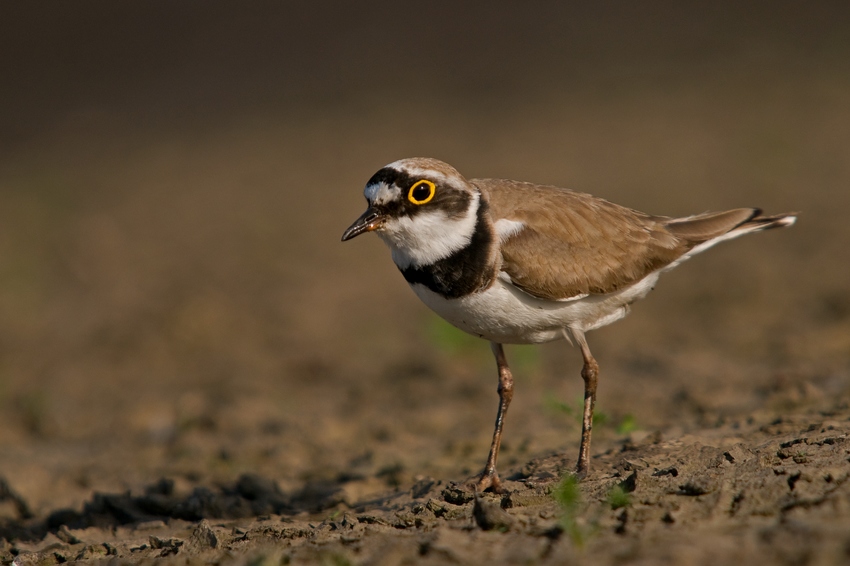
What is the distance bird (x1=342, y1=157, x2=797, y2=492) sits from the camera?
4.96 metres

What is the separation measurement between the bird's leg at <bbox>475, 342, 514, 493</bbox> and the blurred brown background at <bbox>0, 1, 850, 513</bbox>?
597 millimetres

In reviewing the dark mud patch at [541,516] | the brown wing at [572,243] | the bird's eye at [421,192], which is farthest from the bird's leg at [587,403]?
the bird's eye at [421,192]

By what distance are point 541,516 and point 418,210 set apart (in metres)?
1.78

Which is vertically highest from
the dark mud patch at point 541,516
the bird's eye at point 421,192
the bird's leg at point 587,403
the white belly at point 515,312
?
the bird's eye at point 421,192

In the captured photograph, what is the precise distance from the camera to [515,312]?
500cm

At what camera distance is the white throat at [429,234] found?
16.4 ft

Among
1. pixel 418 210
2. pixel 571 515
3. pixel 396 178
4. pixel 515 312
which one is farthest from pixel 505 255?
pixel 571 515

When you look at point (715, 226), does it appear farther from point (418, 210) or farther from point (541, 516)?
point (541, 516)

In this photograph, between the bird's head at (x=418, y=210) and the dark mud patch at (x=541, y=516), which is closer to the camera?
the dark mud patch at (x=541, y=516)

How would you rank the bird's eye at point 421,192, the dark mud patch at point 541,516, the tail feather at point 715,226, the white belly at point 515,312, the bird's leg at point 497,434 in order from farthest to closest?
1. the tail feather at point 715,226
2. the bird's leg at point 497,434
3. the bird's eye at point 421,192
4. the white belly at point 515,312
5. the dark mud patch at point 541,516

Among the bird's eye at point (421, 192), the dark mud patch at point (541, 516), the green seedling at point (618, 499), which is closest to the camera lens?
the dark mud patch at point (541, 516)

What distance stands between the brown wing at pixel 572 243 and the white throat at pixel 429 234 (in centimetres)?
21

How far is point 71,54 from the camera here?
22.4 meters

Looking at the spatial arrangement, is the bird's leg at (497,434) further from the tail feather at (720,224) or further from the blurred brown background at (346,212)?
the tail feather at (720,224)
